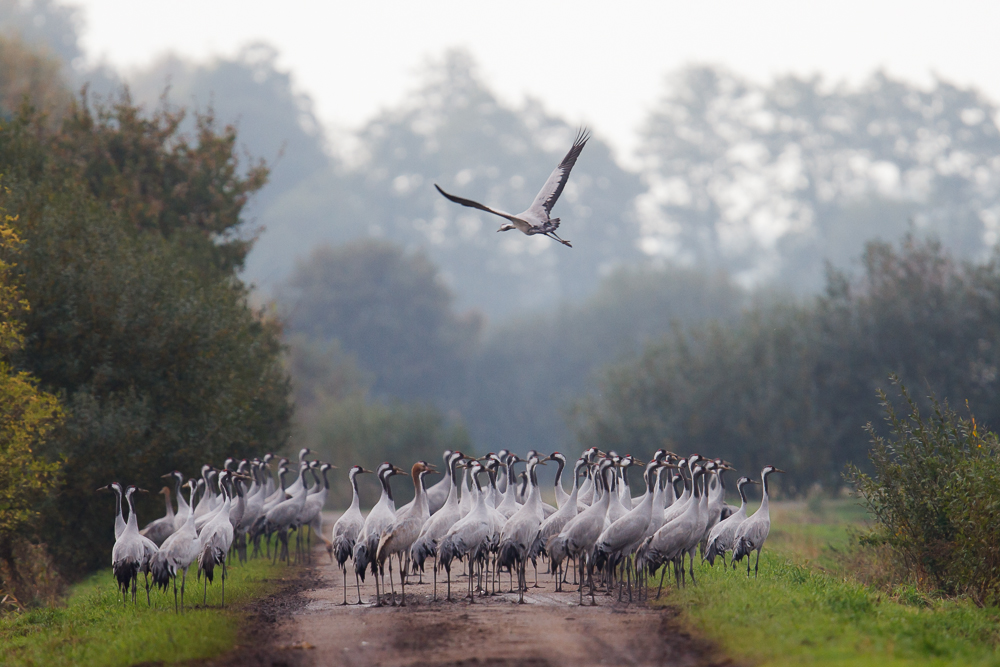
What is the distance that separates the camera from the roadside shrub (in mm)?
14211

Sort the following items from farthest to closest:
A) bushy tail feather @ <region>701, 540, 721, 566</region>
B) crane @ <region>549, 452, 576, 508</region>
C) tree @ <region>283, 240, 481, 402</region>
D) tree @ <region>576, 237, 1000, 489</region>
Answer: tree @ <region>283, 240, 481, 402</region> → tree @ <region>576, 237, 1000, 489</region> → crane @ <region>549, 452, 576, 508</region> → bushy tail feather @ <region>701, 540, 721, 566</region>

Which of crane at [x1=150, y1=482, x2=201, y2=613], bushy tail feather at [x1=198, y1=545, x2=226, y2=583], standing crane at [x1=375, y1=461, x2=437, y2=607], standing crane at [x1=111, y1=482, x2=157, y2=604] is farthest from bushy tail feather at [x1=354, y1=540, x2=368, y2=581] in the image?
standing crane at [x1=111, y1=482, x2=157, y2=604]

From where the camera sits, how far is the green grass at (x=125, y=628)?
38.7ft

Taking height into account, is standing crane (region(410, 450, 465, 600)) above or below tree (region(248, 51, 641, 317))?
below

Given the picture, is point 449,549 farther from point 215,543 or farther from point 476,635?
point 215,543

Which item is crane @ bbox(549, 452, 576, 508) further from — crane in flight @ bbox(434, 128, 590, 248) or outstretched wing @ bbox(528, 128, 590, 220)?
outstretched wing @ bbox(528, 128, 590, 220)

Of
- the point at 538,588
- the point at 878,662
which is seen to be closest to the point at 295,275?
the point at 538,588

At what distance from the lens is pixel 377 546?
1540cm

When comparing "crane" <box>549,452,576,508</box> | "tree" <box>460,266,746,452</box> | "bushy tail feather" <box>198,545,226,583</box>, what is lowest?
"bushy tail feather" <box>198,545,226,583</box>

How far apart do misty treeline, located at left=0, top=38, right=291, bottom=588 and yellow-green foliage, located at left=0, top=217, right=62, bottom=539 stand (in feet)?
0.15

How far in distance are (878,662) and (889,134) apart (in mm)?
84152

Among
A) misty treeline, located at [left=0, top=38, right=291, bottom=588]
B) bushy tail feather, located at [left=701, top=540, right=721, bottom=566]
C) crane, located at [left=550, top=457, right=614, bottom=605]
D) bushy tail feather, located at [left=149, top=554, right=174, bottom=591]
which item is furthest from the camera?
misty treeline, located at [left=0, top=38, right=291, bottom=588]

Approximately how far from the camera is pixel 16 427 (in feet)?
59.2

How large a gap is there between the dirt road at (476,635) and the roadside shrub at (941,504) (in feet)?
14.7
